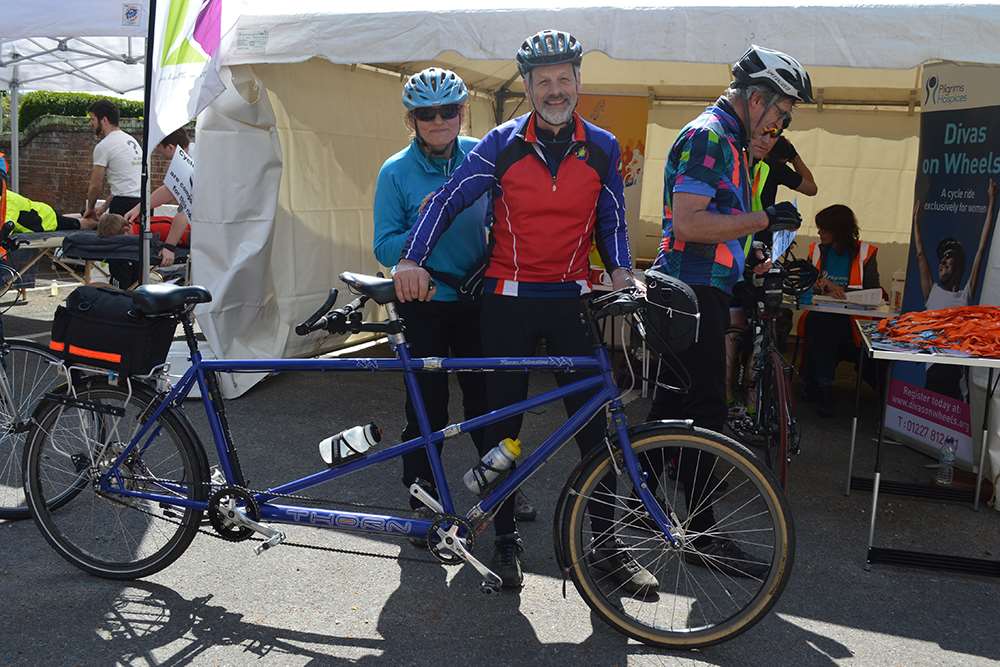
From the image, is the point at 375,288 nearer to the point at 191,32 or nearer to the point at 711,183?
the point at 711,183

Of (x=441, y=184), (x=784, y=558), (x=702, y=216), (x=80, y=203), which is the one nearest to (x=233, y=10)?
(x=441, y=184)

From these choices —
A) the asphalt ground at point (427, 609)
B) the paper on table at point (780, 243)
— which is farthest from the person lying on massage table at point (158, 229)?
the paper on table at point (780, 243)

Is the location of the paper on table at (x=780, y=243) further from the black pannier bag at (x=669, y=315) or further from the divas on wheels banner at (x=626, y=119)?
the divas on wheels banner at (x=626, y=119)

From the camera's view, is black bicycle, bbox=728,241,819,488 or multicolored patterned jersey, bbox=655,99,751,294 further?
black bicycle, bbox=728,241,819,488

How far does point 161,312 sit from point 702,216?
6.14 ft

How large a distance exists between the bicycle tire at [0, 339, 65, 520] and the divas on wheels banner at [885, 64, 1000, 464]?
4.11 meters

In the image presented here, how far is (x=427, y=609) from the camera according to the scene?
3.45 meters

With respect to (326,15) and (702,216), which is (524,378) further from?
(326,15)

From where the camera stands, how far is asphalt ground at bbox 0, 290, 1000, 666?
315 centimetres

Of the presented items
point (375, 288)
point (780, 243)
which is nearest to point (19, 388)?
point (375, 288)

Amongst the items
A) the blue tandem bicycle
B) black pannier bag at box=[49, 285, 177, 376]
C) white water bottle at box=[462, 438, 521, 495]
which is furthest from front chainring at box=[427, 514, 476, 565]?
black pannier bag at box=[49, 285, 177, 376]

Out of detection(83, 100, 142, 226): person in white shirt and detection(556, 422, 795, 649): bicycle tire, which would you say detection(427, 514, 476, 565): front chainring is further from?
detection(83, 100, 142, 226): person in white shirt

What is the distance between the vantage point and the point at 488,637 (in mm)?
3264

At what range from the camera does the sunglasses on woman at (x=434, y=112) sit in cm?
369
